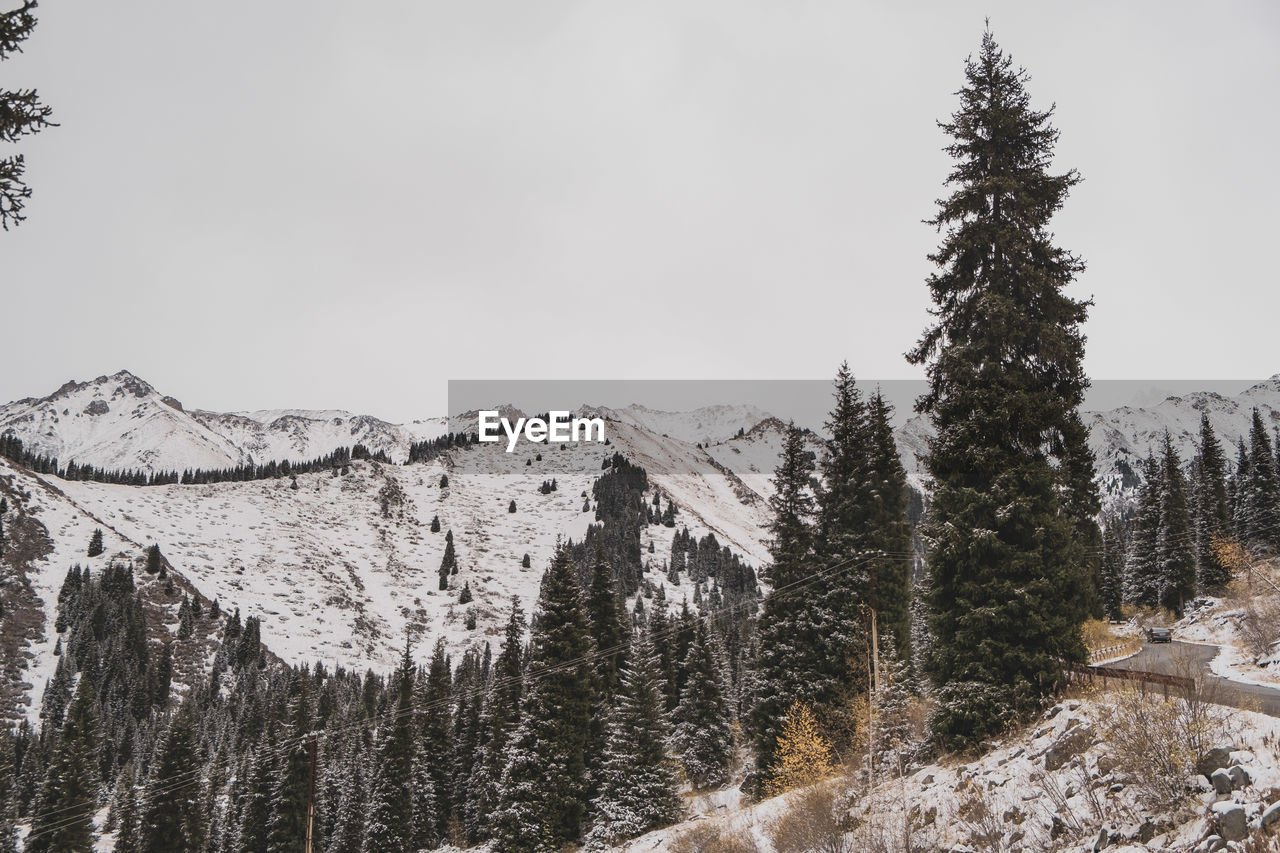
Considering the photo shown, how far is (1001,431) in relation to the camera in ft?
69.3

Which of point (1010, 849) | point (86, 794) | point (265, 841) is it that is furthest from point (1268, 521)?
point (86, 794)

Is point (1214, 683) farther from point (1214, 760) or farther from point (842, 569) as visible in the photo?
point (842, 569)

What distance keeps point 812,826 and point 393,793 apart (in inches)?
1842

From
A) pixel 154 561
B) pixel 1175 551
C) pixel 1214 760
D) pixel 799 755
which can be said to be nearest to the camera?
pixel 1214 760

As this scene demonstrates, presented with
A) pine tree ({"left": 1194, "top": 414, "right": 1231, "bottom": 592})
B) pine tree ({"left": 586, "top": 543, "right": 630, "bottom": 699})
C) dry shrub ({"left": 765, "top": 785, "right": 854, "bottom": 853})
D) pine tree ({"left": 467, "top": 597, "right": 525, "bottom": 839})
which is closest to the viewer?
dry shrub ({"left": 765, "top": 785, "right": 854, "bottom": 853})

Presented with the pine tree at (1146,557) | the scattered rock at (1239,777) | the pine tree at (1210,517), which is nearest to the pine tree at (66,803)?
the scattered rock at (1239,777)

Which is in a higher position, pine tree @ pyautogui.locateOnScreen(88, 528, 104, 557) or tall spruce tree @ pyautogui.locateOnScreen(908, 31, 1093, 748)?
tall spruce tree @ pyautogui.locateOnScreen(908, 31, 1093, 748)

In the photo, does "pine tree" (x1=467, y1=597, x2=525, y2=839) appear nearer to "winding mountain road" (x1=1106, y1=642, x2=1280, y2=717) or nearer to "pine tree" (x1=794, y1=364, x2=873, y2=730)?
"pine tree" (x1=794, y1=364, x2=873, y2=730)

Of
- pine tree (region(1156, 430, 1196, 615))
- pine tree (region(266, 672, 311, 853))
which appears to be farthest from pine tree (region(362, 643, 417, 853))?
pine tree (region(1156, 430, 1196, 615))

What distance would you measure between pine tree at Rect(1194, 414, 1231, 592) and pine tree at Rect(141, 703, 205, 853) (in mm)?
83899

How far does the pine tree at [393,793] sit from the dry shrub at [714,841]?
122 feet

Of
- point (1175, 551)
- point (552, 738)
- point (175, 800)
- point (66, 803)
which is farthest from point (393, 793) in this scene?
point (1175, 551)

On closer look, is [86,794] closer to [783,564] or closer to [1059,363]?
[783,564]

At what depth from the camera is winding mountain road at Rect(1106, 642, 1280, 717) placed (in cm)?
1351
